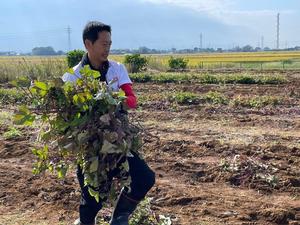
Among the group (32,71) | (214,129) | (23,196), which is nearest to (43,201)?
(23,196)

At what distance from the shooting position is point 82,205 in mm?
3582

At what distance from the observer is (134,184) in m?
3.42

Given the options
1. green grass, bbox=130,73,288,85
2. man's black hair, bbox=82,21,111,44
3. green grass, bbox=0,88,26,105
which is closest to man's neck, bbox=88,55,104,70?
man's black hair, bbox=82,21,111,44

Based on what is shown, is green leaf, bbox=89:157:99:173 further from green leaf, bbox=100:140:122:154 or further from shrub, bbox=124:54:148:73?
shrub, bbox=124:54:148:73

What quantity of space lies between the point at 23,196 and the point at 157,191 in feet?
4.71

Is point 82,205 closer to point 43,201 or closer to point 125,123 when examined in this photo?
point 125,123

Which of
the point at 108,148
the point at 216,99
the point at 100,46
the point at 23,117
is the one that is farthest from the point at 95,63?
the point at 216,99

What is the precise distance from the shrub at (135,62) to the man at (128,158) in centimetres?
2391

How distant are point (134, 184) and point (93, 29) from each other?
1.12 meters

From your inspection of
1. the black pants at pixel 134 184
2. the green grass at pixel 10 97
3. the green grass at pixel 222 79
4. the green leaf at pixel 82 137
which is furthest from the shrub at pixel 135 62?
the green leaf at pixel 82 137

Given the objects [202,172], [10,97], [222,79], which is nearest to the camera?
[202,172]

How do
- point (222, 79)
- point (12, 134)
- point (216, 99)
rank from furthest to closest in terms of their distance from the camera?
point (222, 79), point (216, 99), point (12, 134)

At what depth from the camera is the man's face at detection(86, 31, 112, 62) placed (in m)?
3.49

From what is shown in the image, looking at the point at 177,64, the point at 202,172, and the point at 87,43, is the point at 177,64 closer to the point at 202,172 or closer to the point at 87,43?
the point at 202,172
